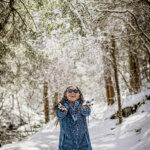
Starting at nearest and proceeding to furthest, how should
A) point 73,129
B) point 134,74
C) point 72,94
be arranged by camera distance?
1. point 73,129
2. point 72,94
3. point 134,74

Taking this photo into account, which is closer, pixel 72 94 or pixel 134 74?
pixel 72 94

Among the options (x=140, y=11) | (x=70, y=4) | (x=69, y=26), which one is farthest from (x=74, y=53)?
(x=140, y=11)

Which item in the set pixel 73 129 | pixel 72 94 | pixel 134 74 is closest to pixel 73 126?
pixel 73 129

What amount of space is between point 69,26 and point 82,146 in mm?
2958

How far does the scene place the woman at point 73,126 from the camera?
9.75 feet

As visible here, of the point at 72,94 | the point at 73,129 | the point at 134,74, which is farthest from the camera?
the point at 134,74

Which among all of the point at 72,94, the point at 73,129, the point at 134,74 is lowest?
the point at 73,129

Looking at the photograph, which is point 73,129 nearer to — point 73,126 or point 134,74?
point 73,126

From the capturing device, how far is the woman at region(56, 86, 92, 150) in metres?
2.97

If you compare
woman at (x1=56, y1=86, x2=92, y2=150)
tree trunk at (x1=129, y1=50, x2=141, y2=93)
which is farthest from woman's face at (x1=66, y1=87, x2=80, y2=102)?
tree trunk at (x1=129, y1=50, x2=141, y2=93)

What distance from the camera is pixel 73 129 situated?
299cm

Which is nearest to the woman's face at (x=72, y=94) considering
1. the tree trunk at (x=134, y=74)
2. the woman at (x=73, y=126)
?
the woman at (x=73, y=126)

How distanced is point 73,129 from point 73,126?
6 cm

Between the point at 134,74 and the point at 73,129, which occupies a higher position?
the point at 134,74
